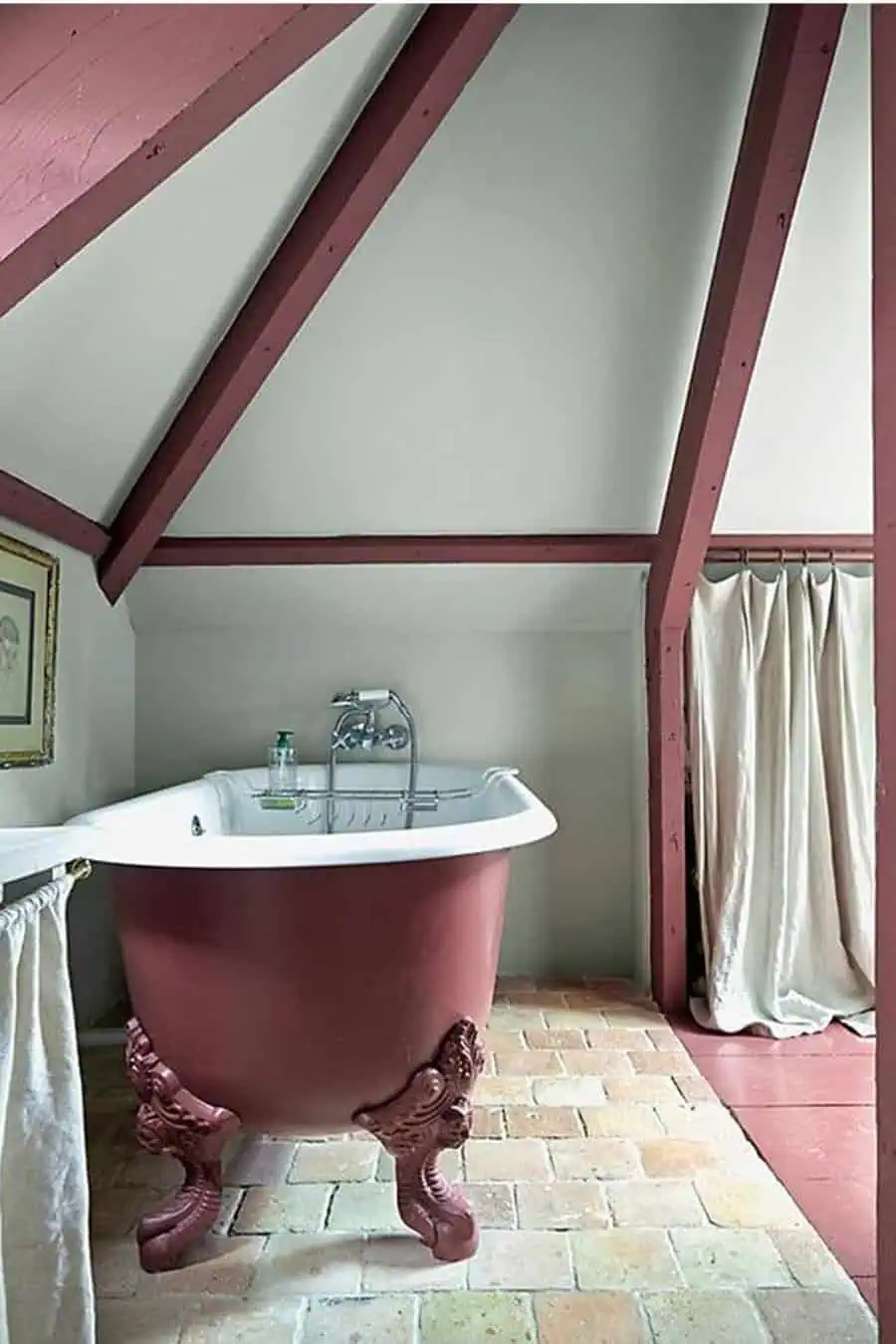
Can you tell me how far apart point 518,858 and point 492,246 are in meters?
2.23

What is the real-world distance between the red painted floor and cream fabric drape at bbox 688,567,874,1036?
0.81 feet

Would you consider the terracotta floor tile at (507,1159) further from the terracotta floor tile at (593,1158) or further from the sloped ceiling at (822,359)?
the sloped ceiling at (822,359)

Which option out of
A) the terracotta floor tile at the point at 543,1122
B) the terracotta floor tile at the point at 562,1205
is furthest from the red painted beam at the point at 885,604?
the terracotta floor tile at the point at 543,1122

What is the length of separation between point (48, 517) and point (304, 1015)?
1.51 meters

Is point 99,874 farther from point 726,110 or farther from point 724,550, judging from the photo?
point 726,110

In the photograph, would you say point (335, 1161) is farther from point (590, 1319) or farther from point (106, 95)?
point (106, 95)

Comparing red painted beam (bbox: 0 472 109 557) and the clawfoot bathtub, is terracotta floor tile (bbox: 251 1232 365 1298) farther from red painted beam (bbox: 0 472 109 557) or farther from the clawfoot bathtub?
red painted beam (bbox: 0 472 109 557)

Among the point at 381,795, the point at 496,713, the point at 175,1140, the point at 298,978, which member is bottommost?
the point at 175,1140

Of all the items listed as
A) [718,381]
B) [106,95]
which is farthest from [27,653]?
[718,381]

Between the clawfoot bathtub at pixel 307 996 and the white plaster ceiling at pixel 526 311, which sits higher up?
the white plaster ceiling at pixel 526 311

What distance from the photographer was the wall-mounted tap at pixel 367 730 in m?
3.56

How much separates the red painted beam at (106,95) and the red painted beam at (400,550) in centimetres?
205

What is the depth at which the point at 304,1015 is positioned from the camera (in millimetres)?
1688

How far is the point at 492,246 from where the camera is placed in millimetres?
2498
